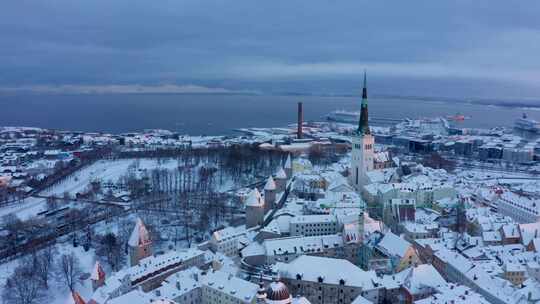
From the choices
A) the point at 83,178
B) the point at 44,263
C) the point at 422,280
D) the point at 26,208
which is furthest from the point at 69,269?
the point at 83,178

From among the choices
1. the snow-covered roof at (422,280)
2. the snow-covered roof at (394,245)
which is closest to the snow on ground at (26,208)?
the snow-covered roof at (394,245)

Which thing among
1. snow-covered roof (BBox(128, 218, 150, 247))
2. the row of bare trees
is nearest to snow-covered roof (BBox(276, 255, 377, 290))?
snow-covered roof (BBox(128, 218, 150, 247))

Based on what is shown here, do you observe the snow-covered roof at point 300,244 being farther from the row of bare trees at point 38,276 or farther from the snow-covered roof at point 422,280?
the row of bare trees at point 38,276

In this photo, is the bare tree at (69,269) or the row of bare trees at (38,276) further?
the bare tree at (69,269)

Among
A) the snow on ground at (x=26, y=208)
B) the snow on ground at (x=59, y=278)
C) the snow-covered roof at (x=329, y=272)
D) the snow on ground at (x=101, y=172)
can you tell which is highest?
the snow-covered roof at (x=329, y=272)

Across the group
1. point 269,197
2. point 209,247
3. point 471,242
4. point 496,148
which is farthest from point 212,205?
point 496,148

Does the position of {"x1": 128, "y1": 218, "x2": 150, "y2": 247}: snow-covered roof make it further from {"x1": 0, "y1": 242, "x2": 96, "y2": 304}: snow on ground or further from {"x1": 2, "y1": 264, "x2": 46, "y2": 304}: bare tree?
{"x1": 2, "y1": 264, "x2": 46, "y2": 304}: bare tree

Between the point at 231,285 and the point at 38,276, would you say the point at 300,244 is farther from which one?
the point at 38,276
